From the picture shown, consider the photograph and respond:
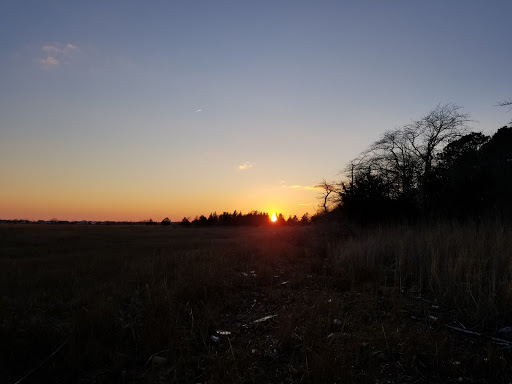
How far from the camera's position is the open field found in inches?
165

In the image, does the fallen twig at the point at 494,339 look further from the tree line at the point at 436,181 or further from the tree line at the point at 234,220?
the tree line at the point at 234,220

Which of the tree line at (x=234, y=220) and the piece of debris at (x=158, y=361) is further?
the tree line at (x=234, y=220)

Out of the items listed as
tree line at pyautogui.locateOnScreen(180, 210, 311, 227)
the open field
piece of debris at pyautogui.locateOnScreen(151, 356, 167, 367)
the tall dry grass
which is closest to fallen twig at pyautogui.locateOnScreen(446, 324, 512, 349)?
the open field

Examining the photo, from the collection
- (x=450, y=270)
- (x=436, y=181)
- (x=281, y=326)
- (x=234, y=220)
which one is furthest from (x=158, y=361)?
(x=234, y=220)

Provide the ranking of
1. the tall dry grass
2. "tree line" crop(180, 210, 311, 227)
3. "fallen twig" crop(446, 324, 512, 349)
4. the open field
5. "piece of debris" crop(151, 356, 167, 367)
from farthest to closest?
1. "tree line" crop(180, 210, 311, 227)
2. the tall dry grass
3. "piece of debris" crop(151, 356, 167, 367)
4. "fallen twig" crop(446, 324, 512, 349)
5. the open field

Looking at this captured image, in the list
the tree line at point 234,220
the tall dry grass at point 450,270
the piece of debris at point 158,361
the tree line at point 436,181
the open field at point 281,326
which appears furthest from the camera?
the tree line at point 234,220

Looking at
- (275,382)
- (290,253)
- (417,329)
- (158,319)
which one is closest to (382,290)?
→ (417,329)

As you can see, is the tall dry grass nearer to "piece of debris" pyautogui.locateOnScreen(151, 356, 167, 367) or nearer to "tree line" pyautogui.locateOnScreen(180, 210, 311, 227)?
"piece of debris" pyautogui.locateOnScreen(151, 356, 167, 367)

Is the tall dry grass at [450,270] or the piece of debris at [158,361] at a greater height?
the tall dry grass at [450,270]

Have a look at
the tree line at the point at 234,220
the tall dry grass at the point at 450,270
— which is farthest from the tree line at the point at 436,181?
the tree line at the point at 234,220

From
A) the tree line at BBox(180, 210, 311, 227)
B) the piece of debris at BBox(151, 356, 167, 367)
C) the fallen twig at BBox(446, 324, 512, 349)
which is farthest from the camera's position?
the tree line at BBox(180, 210, 311, 227)

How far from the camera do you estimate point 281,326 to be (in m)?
5.16

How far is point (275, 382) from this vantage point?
4.05m

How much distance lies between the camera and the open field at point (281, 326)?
4.20 m
